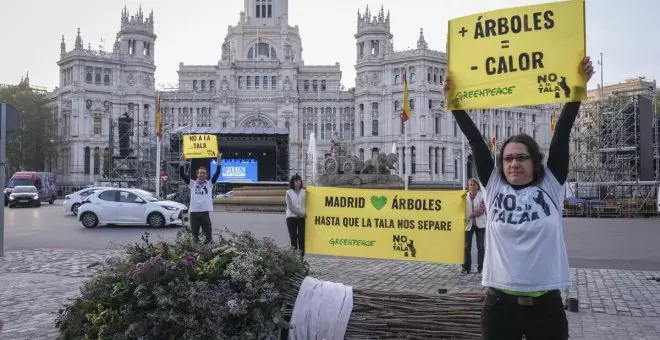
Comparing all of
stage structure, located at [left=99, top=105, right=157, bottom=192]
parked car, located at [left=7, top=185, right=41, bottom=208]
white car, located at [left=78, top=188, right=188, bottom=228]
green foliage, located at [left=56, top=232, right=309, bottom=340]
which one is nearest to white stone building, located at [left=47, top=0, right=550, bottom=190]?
stage structure, located at [left=99, top=105, right=157, bottom=192]

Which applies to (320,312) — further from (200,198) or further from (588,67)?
(200,198)

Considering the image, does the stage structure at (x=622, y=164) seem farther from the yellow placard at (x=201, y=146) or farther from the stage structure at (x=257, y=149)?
the stage structure at (x=257, y=149)

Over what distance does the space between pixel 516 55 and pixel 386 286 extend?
5707 mm

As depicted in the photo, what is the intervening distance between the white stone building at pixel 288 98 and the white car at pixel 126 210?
212 ft

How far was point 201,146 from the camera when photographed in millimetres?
19609

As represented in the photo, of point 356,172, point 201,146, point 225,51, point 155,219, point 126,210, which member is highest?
point 225,51

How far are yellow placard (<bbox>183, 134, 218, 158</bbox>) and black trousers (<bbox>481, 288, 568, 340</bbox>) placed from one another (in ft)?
55.0

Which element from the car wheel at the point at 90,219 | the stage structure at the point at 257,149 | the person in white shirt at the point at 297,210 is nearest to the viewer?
the person in white shirt at the point at 297,210

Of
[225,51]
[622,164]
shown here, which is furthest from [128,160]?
[225,51]

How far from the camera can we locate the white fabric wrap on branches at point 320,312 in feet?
15.0

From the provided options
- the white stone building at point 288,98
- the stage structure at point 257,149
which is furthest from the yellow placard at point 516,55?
the white stone building at point 288,98

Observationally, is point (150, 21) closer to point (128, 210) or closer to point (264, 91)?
point (264, 91)

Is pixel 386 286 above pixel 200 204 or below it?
below

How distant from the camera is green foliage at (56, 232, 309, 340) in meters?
4.45
